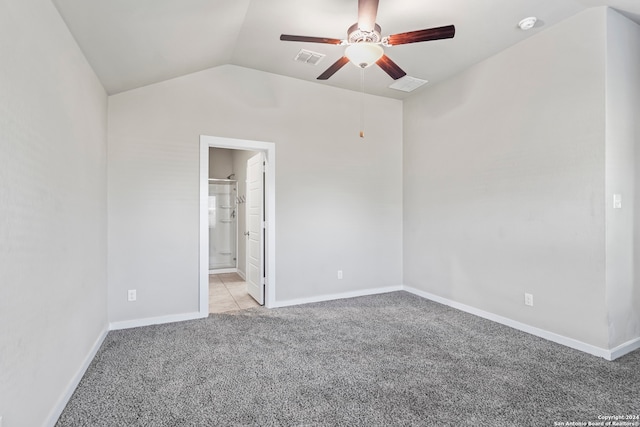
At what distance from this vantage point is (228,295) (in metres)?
4.83

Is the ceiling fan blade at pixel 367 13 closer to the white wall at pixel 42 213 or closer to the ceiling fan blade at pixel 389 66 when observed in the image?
the ceiling fan blade at pixel 389 66

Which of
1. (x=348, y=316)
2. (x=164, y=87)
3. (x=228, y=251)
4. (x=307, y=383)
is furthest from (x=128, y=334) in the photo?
(x=228, y=251)

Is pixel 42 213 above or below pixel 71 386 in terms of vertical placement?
above

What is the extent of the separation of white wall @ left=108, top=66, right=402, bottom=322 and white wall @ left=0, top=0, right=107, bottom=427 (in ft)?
2.55

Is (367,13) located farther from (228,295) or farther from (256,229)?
(228,295)

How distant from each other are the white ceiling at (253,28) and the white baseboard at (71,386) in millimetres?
2344

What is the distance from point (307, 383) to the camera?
2.33 m

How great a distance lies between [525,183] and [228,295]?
4043 millimetres

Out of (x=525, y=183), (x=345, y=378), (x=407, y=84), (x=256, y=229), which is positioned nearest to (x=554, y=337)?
(x=525, y=183)

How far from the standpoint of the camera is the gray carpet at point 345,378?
77.4 inches

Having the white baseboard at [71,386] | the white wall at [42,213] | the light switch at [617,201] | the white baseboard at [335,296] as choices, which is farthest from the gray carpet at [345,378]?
the light switch at [617,201]

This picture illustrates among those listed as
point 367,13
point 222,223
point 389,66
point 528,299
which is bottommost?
point 528,299

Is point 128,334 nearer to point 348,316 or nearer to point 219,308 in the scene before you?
point 219,308

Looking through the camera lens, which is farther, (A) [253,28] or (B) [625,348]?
(A) [253,28]
